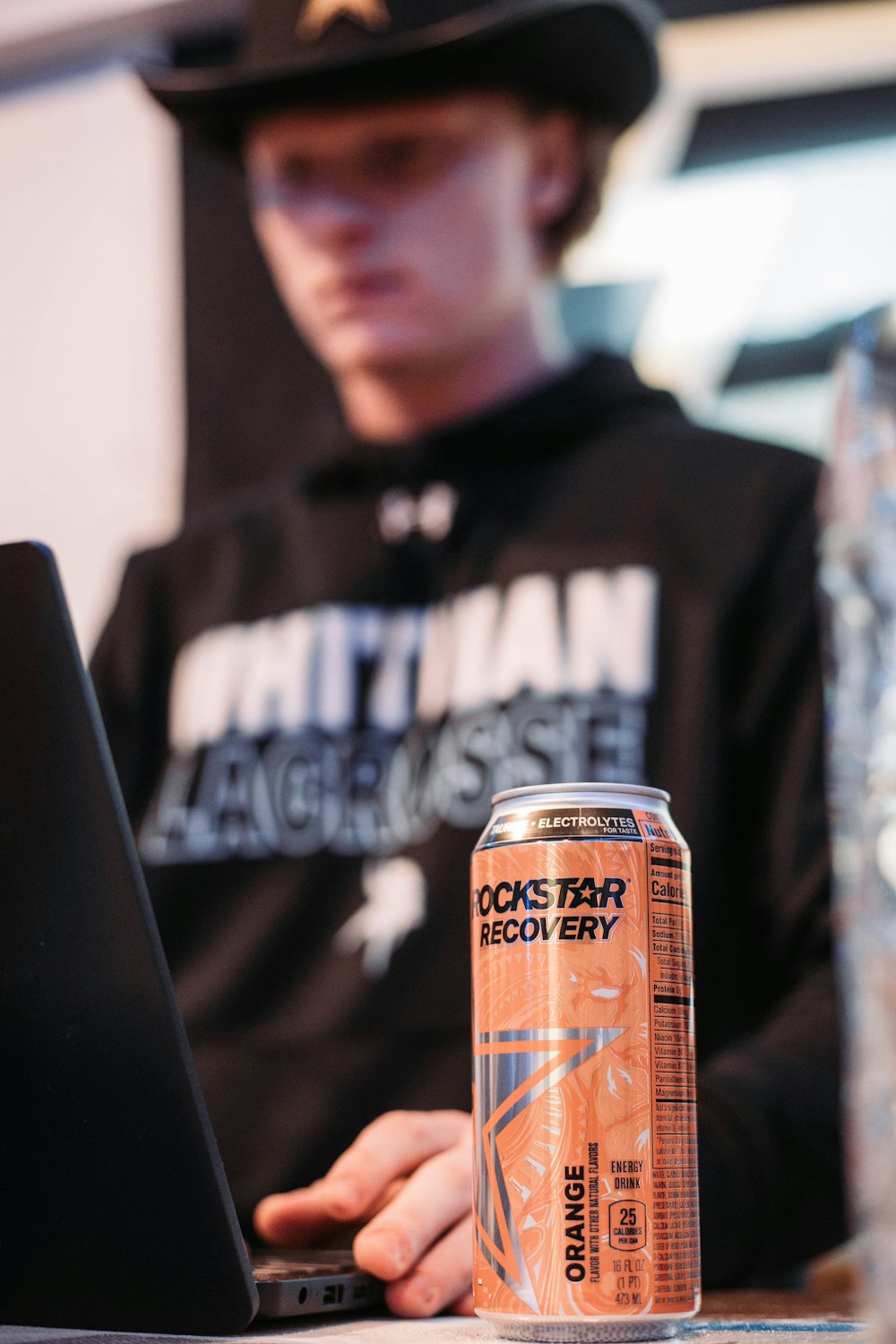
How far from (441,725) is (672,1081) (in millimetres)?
909

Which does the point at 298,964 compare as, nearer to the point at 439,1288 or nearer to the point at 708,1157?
the point at 708,1157

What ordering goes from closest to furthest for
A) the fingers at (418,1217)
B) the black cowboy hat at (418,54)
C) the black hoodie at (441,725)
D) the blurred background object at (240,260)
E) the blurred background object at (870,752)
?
the blurred background object at (870,752)
the fingers at (418,1217)
the black hoodie at (441,725)
the black cowboy hat at (418,54)
the blurred background object at (240,260)

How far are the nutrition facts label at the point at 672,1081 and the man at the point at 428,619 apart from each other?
582mm

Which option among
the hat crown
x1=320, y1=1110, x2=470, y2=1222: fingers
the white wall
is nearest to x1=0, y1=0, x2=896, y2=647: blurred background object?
the white wall

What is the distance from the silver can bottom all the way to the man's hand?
84 millimetres

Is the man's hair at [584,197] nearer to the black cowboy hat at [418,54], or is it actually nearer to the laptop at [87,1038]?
the black cowboy hat at [418,54]

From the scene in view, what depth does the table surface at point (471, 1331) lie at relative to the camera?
0.51m

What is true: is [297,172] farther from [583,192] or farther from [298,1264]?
[298,1264]

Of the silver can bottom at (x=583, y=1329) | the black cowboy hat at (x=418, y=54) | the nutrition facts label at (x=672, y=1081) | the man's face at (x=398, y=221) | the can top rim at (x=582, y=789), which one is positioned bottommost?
the silver can bottom at (x=583, y=1329)

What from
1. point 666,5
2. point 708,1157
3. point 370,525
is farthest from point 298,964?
point 666,5

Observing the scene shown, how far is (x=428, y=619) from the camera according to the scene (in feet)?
4.95

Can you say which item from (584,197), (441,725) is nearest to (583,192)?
(584,197)

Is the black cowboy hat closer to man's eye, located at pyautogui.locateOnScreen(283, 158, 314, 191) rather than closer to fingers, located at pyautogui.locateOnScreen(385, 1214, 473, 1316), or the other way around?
man's eye, located at pyautogui.locateOnScreen(283, 158, 314, 191)

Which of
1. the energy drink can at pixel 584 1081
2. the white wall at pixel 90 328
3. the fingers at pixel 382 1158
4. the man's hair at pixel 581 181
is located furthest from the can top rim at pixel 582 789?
the white wall at pixel 90 328
